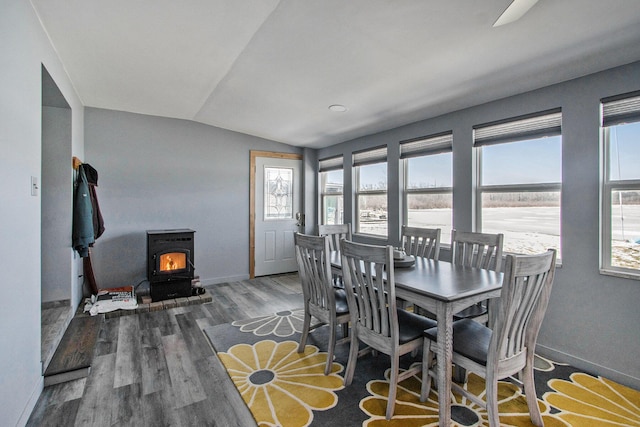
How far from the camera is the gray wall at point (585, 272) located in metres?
2.36

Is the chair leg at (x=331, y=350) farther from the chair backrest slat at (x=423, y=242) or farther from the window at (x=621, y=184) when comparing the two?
the window at (x=621, y=184)

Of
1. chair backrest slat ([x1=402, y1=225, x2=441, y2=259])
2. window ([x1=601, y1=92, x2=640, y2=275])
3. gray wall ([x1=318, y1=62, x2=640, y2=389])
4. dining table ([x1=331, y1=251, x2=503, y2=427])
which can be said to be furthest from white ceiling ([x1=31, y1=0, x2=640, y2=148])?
dining table ([x1=331, y1=251, x2=503, y2=427])

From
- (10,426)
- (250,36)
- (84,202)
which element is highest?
(250,36)

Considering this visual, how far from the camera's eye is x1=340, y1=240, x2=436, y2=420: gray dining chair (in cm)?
194

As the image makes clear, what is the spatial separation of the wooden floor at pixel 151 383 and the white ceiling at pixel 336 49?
2.60 meters

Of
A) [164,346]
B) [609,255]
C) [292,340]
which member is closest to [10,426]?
[164,346]

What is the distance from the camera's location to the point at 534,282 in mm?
1713

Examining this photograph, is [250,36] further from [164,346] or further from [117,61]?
[164,346]

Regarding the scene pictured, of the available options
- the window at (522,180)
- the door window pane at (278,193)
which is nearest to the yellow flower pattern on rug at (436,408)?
the window at (522,180)

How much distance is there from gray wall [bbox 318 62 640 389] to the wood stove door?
147 inches

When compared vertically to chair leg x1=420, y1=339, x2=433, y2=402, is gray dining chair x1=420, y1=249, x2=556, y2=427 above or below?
above

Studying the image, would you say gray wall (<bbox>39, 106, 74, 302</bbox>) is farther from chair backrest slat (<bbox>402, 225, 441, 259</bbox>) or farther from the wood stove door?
chair backrest slat (<bbox>402, 225, 441, 259</bbox>)

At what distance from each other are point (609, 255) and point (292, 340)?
2.72 m

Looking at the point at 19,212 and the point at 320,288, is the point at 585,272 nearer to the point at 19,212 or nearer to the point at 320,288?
the point at 320,288
